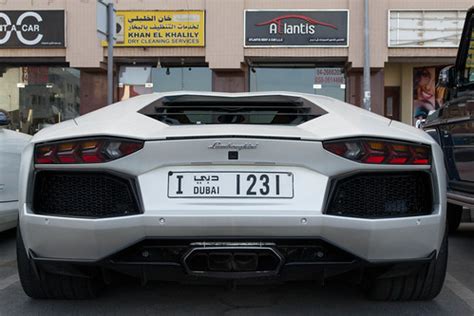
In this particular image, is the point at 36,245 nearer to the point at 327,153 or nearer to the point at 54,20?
the point at 327,153

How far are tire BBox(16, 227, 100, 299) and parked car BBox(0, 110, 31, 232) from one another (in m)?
1.87

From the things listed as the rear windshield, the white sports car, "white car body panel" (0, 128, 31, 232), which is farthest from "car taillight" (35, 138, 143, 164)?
"white car body panel" (0, 128, 31, 232)

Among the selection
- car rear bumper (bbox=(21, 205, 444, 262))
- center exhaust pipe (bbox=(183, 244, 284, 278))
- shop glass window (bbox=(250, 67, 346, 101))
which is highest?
shop glass window (bbox=(250, 67, 346, 101))

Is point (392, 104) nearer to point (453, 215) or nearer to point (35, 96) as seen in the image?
point (35, 96)

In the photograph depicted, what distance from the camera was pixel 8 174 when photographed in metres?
4.84

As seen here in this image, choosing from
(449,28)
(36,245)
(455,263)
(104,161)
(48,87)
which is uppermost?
(449,28)

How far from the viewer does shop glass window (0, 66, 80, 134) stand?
16.3 m

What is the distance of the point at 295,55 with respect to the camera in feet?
47.8

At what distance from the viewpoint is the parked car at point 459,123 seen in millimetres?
4547

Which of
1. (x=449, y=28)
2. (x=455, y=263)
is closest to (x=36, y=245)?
(x=455, y=263)

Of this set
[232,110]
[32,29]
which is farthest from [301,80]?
[232,110]

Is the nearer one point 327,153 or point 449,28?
point 327,153

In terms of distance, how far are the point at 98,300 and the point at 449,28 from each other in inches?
530

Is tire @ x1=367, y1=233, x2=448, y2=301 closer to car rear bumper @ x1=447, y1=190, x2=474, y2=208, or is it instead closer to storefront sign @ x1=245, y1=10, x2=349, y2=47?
car rear bumper @ x1=447, y1=190, x2=474, y2=208
